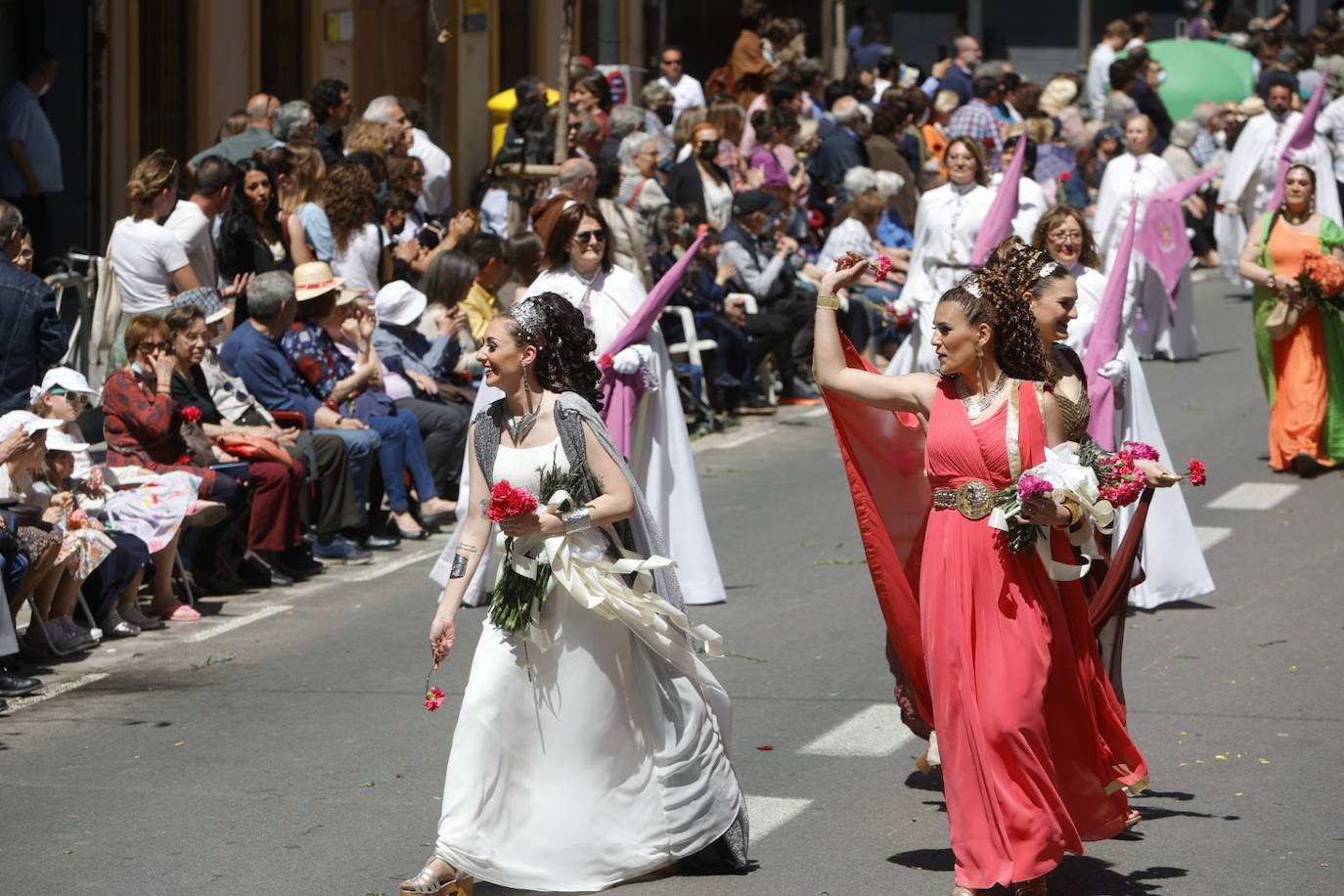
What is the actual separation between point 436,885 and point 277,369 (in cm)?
599

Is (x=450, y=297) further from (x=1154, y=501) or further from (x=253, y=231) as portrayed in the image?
(x=1154, y=501)

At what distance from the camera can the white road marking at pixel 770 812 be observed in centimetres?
712

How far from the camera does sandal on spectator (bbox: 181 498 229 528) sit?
1041 cm

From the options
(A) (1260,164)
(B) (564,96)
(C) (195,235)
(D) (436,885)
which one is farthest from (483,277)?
(A) (1260,164)

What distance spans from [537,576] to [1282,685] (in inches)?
157

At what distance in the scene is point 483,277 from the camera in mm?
14086

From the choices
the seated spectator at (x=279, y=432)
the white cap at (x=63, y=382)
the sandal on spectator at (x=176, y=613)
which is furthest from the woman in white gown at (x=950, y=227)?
the white cap at (x=63, y=382)

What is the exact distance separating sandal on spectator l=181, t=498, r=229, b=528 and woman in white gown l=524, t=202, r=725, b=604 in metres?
1.89

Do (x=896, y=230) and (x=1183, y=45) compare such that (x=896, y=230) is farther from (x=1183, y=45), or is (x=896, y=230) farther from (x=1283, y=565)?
(x=1183, y=45)

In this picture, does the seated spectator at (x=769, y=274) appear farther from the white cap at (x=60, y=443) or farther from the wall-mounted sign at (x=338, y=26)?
the white cap at (x=60, y=443)

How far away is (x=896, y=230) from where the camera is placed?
19188mm

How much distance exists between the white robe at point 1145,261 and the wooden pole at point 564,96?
15.0 feet

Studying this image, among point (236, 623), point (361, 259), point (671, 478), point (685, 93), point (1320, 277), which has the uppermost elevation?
point (685, 93)

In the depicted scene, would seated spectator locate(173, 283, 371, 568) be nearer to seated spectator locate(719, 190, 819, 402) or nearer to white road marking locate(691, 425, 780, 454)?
white road marking locate(691, 425, 780, 454)
